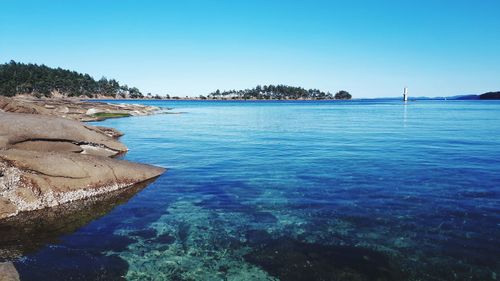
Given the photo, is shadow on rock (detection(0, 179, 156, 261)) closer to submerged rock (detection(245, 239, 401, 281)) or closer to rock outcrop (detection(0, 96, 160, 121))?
submerged rock (detection(245, 239, 401, 281))

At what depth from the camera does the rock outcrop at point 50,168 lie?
1424cm

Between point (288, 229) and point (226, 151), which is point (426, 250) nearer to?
point (288, 229)

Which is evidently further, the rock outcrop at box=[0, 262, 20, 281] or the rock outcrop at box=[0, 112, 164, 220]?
the rock outcrop at box=[0, 112, 164, 220]

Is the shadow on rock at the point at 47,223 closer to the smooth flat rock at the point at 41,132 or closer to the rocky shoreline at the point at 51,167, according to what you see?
the rocky shoreline at the point at 51,167

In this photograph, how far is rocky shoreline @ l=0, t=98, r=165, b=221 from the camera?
14255 millimetres

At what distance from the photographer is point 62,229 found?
41.0 ft

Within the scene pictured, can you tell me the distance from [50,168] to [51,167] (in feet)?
0.28

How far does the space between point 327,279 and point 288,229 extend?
11.5ft

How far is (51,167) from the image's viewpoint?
15.6 m

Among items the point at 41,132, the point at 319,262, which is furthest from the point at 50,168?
the point at 319,262

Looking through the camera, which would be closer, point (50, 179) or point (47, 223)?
point (47, 223)

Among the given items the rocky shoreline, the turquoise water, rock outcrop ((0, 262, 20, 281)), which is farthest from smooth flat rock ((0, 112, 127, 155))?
rock outcrop ((0, 262, 20, 281))

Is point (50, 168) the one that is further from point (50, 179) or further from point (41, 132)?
point (41, 132)

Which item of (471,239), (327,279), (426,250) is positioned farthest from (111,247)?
(471,239)
